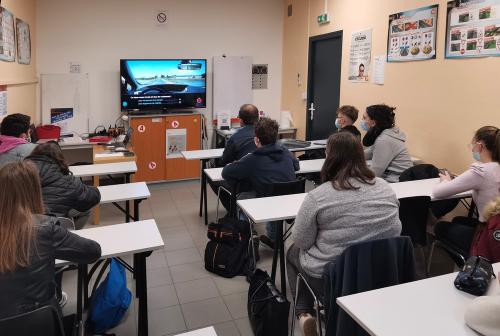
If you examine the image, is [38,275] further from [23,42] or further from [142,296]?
[23,42]

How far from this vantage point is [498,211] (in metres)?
2.05

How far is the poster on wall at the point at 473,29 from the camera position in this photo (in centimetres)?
332

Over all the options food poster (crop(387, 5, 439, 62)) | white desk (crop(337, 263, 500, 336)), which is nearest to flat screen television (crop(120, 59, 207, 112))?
food poster (crop(387, 5, 439, 62))

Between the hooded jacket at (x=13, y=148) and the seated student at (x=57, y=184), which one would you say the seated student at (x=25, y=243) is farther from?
the hooded jacket at (x=13, y=148)

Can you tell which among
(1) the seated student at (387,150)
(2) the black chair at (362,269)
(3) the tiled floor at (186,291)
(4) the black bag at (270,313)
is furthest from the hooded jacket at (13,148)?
(1) the seated student at (387,150)

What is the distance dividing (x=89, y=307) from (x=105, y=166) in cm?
176

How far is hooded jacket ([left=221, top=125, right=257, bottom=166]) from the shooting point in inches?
152

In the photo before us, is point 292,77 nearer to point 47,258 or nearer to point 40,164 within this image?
point 40,164

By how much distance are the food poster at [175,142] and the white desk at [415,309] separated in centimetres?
470

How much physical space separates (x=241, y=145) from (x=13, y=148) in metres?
1.83

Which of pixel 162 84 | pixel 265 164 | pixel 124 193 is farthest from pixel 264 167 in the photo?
pixel 162 84

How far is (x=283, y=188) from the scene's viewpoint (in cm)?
313

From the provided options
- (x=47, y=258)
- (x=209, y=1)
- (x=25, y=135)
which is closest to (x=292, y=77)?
(x=209, y=1)

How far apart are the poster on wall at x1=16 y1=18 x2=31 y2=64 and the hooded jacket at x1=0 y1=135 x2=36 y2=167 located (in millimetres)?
1740
